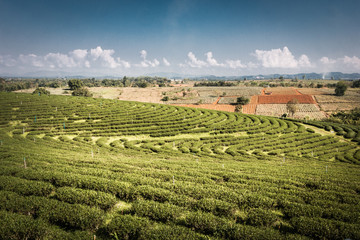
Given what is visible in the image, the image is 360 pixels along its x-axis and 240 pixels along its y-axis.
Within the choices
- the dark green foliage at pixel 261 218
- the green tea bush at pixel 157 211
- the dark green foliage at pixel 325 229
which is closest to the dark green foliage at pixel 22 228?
the green tea bush at pixel 157 211

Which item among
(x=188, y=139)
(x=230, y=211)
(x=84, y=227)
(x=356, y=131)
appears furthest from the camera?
(x=356, y=131)

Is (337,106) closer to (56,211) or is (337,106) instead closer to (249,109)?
(249,109)

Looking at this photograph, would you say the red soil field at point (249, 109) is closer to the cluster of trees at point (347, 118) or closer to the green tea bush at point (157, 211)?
the cluster of trees at point (347, 118)

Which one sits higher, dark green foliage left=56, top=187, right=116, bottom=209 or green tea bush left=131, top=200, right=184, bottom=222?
dark green foliage left=56, top=187, right=116, bottom=209

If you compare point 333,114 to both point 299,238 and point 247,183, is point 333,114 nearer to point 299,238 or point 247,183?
point 247,183

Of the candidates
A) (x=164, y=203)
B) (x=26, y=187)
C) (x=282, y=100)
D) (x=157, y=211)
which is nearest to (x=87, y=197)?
(x=26, y=187)

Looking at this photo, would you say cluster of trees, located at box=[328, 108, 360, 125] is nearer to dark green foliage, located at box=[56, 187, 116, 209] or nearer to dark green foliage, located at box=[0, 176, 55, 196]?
dark green foliage, located at box=[56, 187, 116, 209]

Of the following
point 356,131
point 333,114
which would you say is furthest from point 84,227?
point 333,114

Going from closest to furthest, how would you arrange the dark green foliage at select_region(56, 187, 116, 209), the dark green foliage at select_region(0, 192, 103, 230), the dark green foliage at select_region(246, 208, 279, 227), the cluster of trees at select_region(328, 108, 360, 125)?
the dark green foliage at select_region(0, 192, 103, 230) → the dark green foliage at select_region(246, 208, 279, 227) → the dark green foliage at select_region(56, 187, 116, 209) → the cluster of trees at select_region(328, 108, 360, 125)

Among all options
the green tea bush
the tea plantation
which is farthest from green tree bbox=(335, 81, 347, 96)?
the green tea bush

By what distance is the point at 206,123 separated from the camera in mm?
52688

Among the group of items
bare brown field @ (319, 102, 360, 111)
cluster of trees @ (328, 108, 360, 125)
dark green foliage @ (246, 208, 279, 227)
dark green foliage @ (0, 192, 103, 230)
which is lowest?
cluster of trees @ (328, 108, 360, 125)

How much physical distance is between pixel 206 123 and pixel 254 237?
147ft

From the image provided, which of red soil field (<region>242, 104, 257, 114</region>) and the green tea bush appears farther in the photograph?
red soil field (<region>242, 104, 257, 114</region>)
